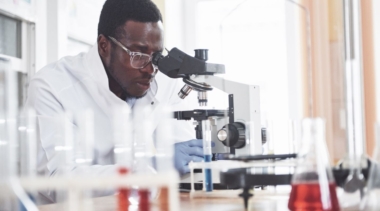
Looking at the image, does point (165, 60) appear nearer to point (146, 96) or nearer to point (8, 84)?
point (146, 96)

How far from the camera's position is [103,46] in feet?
6.99

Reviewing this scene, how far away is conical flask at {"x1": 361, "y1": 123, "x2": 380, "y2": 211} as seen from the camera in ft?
2.63

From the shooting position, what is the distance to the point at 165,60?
1.62 meters

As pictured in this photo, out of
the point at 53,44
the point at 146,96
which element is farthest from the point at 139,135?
the point at 53,44

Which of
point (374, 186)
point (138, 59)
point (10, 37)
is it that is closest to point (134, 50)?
point (138, 59)

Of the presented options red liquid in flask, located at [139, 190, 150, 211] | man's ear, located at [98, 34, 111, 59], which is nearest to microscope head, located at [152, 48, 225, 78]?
man's ear, located at [98, 34, 111, 59]

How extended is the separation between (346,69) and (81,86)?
4.23 ft

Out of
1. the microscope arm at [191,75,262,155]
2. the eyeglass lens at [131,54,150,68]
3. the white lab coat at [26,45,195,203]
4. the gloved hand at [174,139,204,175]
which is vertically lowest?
the gloved hand at [174,139,204,175]

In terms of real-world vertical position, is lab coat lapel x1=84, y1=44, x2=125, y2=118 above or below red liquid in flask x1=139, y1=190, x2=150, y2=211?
above

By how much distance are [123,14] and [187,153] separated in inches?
27.5

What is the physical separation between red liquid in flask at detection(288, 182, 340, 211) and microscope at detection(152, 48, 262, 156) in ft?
1.29

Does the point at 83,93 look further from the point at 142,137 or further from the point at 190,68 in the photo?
the point at 142,137

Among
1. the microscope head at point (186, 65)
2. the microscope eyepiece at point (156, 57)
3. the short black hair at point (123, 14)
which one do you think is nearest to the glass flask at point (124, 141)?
the microscope head at point (186, 65)

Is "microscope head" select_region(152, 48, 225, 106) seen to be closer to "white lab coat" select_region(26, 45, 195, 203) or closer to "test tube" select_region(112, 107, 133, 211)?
"white lab coat" select_region(26, 45, 195, 203)
